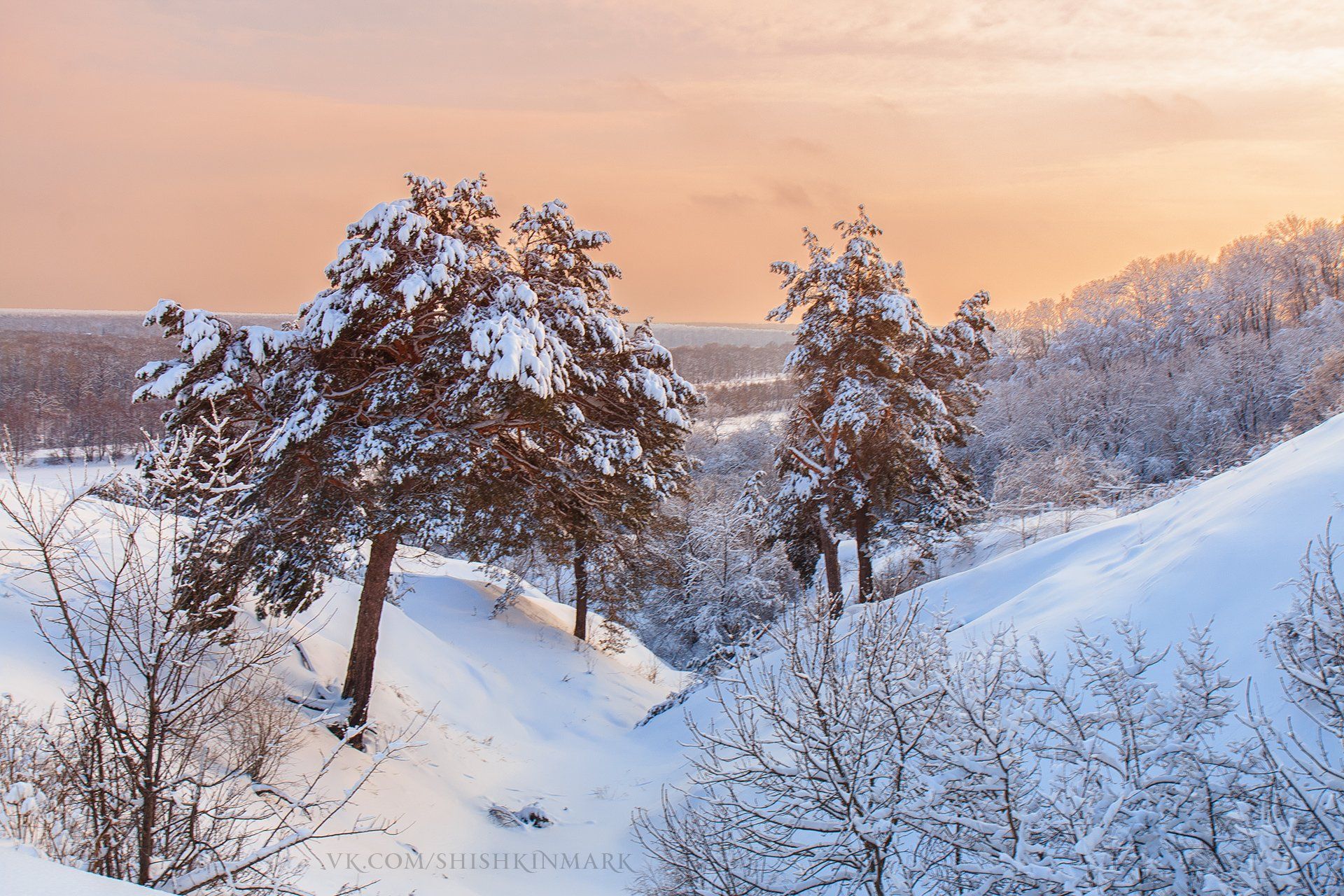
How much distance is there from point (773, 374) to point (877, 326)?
144297mm

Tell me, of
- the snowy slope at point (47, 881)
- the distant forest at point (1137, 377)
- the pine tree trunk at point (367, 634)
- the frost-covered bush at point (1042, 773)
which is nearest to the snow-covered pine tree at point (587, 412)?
the pine tree trunk at point (367, 634)

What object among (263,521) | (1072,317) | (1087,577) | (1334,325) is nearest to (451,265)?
(263,521)

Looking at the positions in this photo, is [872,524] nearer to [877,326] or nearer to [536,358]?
[877,326]

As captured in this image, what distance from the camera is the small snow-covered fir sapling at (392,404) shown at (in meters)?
8.96

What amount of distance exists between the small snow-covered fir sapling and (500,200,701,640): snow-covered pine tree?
0.06 metres

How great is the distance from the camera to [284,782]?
26.3 ft

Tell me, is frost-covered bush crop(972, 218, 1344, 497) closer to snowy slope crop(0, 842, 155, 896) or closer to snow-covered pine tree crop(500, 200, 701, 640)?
snow-covered pine tree crop(500, 200, 701, 640)

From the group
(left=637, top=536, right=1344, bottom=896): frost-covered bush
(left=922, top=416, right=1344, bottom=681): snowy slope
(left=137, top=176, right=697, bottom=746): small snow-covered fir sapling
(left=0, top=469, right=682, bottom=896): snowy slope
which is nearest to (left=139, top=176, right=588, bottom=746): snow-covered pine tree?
(left=137, top=176, right=697, bottom=746): small snow-covered fir sapling

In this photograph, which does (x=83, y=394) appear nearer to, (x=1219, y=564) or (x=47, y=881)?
(x=47, y=881)

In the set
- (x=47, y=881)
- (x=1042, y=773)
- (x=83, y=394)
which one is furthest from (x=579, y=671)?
(x=83, y=394)

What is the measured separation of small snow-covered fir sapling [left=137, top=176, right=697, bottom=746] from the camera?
353 inches

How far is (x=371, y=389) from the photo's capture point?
9680 millimetres

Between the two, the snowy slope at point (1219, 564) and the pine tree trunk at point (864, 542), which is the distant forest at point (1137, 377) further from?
the snowy slope at point (1219, 564)

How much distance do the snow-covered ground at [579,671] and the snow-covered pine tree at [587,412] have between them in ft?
12.0
